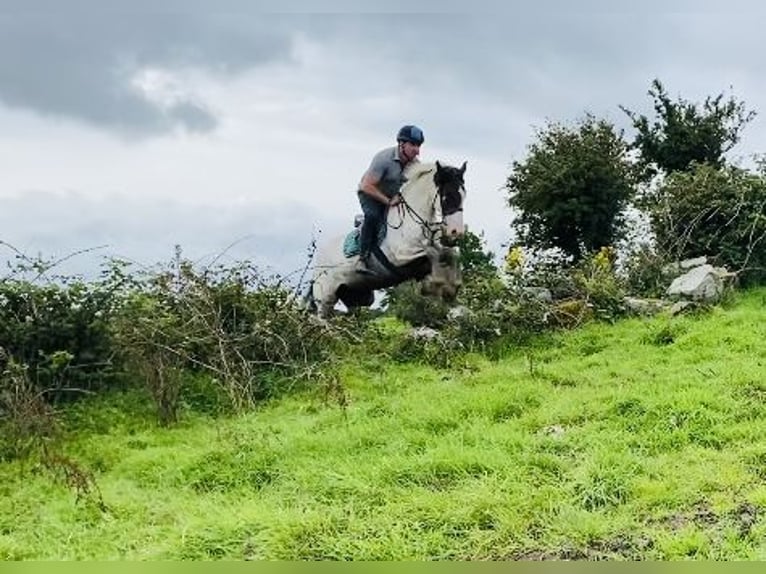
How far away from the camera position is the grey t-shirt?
1152cm

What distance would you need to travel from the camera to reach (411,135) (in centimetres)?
1127

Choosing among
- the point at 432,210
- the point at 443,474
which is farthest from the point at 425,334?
the point at 443,474

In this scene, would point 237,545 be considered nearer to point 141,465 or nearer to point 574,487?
point 574,487

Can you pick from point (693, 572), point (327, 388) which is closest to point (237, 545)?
point (693, 572)

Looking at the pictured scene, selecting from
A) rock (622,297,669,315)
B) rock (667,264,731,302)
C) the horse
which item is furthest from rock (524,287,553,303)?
the horse

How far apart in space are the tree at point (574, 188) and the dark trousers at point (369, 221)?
6936 millimetres

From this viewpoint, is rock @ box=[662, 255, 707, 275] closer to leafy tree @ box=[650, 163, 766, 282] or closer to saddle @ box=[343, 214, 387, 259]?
leafy tree @ box=[650, 163, 766, 282]

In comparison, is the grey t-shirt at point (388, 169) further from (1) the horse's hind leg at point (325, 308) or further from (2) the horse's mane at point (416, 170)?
(1) the horse's hind leg at point (325, 308)

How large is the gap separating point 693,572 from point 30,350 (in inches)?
286

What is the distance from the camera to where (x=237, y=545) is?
6055mm

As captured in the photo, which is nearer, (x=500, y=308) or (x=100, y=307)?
(x=100, y=307)

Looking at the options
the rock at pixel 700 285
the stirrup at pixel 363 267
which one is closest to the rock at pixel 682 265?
the rock at pixel 700 285

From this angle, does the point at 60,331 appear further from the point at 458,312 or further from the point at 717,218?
the point at 717,218

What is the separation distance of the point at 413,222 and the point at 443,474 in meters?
4.88
